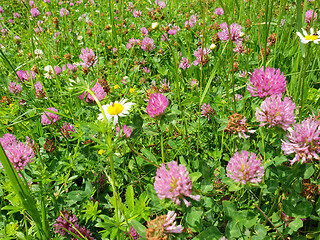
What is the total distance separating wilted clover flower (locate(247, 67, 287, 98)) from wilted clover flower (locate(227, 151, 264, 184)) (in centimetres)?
29

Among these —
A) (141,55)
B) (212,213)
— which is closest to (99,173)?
(212,213)

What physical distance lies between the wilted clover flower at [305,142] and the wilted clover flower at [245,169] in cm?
10

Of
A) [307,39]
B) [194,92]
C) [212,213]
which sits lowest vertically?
[212,213]

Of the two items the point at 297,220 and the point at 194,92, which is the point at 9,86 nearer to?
the point at 194,92

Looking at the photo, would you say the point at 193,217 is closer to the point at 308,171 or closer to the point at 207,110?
the point at 308,171

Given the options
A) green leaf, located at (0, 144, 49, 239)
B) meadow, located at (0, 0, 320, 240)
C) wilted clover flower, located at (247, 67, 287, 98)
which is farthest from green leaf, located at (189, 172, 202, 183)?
green leaf, located at (0, 144, 49, 239)

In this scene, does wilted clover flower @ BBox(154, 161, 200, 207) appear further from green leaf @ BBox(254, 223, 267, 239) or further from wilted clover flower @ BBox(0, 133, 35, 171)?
wilted clover flower @ BBox(0, 133, 35, 171)

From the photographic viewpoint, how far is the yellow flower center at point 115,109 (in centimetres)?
111

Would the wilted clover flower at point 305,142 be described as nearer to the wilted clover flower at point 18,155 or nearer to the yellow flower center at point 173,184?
the yellow flower center at point 173,184

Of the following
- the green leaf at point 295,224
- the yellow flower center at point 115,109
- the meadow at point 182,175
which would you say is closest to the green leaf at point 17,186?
the meadow at point 182,175

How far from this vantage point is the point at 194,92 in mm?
1711

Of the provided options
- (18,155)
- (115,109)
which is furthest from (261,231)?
(18,155)

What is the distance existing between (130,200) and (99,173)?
433mm

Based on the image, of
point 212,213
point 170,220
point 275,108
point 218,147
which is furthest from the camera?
point 218,147
